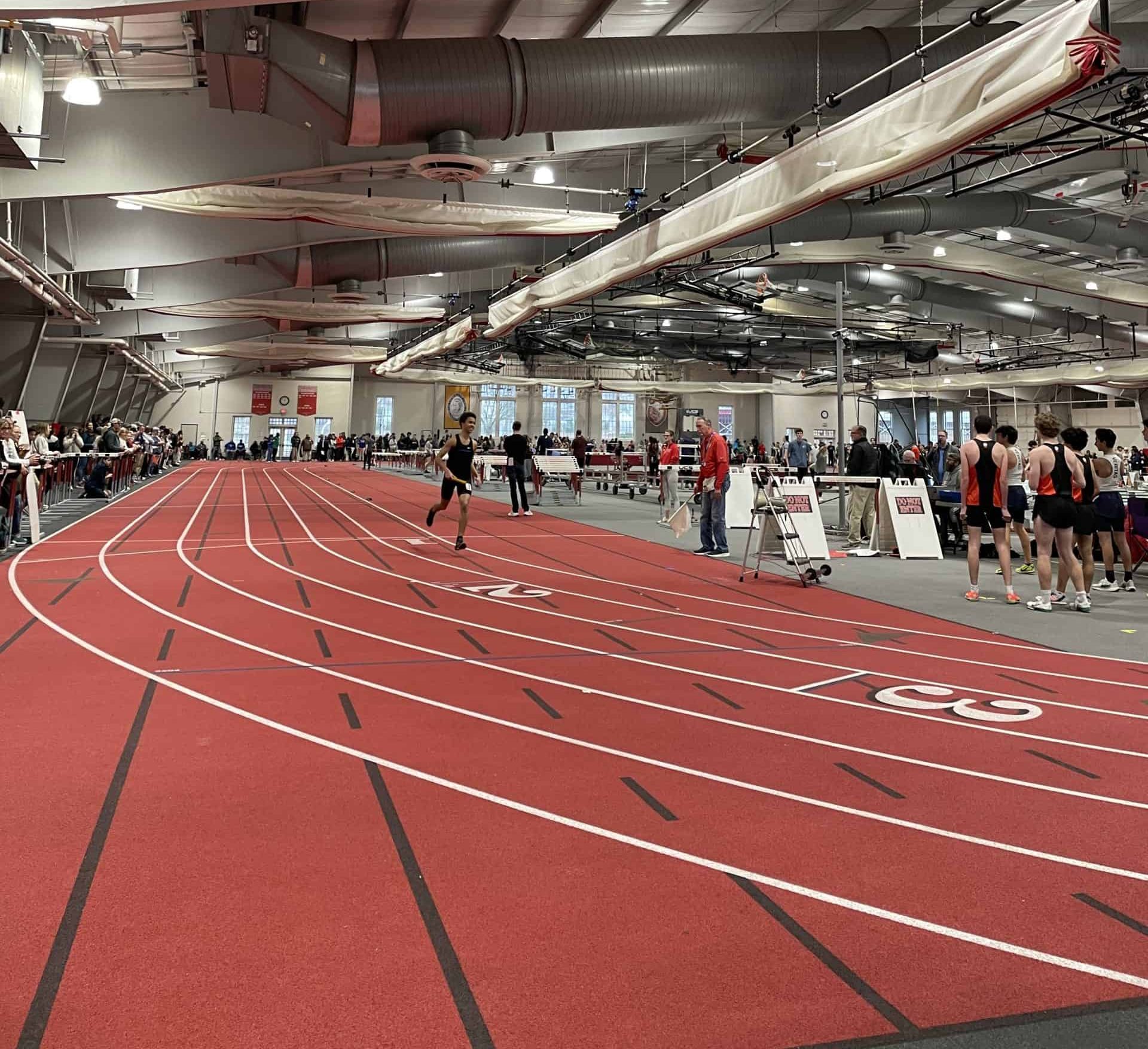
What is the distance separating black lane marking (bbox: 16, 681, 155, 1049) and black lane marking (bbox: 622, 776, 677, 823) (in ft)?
6.26

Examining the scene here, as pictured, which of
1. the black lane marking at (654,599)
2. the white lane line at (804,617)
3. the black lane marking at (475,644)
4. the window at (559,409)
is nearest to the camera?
the black lane marking at (475,644)

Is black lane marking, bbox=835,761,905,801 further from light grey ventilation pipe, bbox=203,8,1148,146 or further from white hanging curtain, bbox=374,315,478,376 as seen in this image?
white hanging curtain, bbox=374,315,478,376

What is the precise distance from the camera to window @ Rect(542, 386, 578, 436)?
48.5 meters

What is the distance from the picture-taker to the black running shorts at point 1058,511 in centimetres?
759

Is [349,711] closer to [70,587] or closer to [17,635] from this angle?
[17,635]

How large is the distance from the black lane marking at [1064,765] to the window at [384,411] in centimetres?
4691

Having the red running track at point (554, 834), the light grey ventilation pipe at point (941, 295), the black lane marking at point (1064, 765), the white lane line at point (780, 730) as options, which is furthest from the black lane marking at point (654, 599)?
the light grey ventilation pipe at point (941, 295)

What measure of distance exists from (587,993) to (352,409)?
160ft

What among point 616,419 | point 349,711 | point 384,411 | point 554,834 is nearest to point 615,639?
point 349,711

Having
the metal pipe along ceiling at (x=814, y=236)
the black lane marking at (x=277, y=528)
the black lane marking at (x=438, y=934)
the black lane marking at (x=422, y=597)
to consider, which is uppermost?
the metal pipe along ceiling at (x=814, y=236)

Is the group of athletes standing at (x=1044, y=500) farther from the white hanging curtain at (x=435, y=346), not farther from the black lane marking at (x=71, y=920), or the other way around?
the white hanging curtain at (x=435, y=346)

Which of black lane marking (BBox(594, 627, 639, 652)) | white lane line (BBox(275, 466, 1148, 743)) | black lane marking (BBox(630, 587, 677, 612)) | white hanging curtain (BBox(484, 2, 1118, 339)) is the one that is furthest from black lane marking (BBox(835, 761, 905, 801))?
white hanging curtain (BBox(484, 2, 1118, 339))

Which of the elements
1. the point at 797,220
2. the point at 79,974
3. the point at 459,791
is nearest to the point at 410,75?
the point at 459,791

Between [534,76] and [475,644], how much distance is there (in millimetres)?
4873
